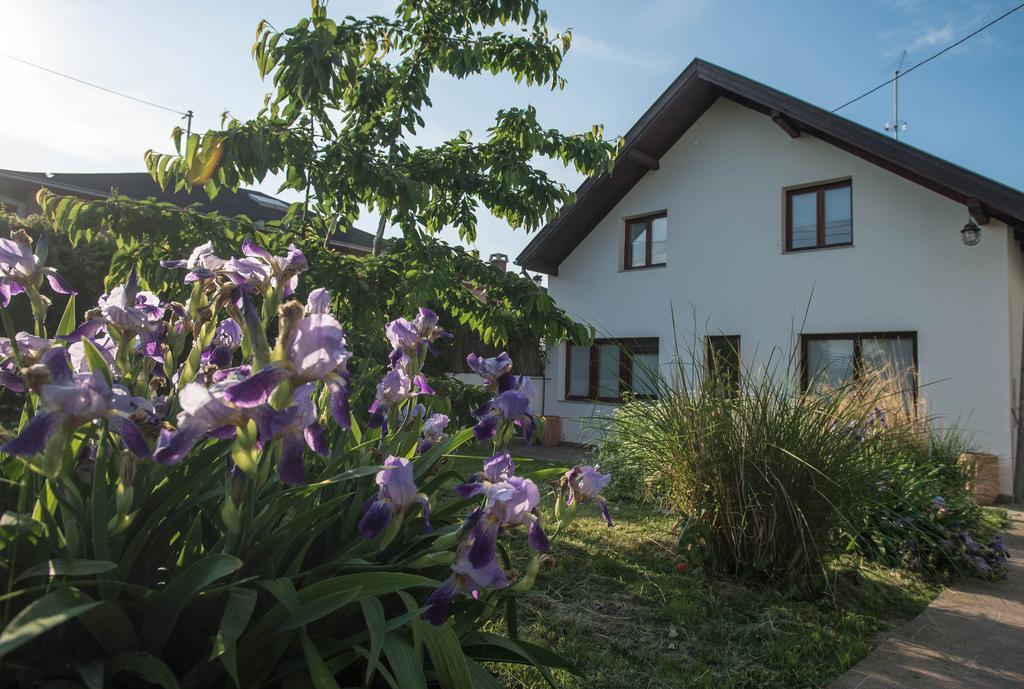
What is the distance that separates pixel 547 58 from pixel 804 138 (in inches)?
230

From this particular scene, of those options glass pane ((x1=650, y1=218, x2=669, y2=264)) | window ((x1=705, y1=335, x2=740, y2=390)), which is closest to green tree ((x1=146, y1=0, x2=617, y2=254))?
window ((x1=705, y1=335, x2=740, y2=390))

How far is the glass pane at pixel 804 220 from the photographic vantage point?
840 cm

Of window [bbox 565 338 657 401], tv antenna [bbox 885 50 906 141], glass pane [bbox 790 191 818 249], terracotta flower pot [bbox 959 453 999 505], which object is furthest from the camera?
window [bbox 565 338 657 401]

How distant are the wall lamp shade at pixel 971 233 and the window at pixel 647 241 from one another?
380 cm

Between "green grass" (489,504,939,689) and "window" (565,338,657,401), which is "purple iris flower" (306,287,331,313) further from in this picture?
"window" (565,338,657,401)

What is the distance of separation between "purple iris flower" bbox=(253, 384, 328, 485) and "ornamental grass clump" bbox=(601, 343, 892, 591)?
90.0 inches

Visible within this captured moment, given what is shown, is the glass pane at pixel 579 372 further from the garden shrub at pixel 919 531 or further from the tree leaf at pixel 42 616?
the tree leaf at pixel 42 616

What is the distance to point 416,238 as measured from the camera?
11.3 ft

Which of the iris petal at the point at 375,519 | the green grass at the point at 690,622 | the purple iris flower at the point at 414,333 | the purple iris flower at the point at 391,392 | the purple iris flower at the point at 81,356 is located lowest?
the green grass at the point at 690,622

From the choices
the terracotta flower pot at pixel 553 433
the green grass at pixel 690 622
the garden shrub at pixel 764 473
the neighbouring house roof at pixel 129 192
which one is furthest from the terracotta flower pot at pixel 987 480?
the neighbouring house roof at pixel 129 192

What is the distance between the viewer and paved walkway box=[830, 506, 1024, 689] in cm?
208

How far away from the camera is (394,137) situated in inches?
150

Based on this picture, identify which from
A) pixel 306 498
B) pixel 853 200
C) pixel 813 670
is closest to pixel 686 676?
pixel 813 670

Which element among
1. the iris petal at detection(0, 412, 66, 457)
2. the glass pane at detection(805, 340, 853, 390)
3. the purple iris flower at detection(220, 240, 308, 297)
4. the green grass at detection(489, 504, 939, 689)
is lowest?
the green grass at detection(489, 504, 939, 689)
